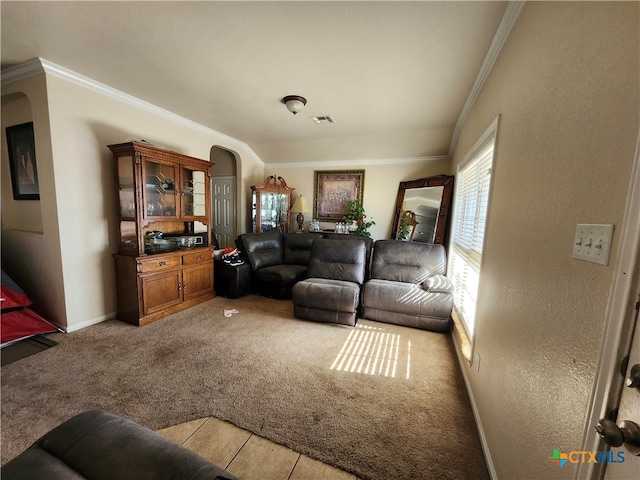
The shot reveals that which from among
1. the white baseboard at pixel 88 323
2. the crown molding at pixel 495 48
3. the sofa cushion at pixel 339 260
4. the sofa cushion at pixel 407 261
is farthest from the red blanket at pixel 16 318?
the crown molding at pixel 495 48

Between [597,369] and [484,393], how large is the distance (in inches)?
42.2

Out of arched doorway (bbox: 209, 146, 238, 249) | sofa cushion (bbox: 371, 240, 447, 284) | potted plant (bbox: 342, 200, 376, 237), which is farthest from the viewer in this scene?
arched doorway (bbox: 209, 146, 238, 249)

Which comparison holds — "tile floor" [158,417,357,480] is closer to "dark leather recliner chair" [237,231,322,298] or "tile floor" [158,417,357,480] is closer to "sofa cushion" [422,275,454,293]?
"sofa cushion" [422,275,454,293]

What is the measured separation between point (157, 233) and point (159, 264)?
1.41ft

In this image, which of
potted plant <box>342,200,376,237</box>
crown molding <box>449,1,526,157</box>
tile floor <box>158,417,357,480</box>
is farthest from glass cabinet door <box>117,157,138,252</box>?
crown molding <box>449,1,526,157</box>

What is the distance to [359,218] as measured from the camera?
15.5 ft

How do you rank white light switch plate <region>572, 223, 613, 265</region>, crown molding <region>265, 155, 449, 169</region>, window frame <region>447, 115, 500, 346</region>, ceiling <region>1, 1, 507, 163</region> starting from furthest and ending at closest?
crown molding <region>265, 155, 449, 169</region> → window frame <region>447, 115, 500, 346</region> → ceiling <region>1, 1, 507, 163</region> → white light switch plate <region>572, 223, 613, 265</region>

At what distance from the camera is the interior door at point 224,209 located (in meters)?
5.29

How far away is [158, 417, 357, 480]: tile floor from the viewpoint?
1.28m

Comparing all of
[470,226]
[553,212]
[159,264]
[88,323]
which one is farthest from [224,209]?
[553,212]

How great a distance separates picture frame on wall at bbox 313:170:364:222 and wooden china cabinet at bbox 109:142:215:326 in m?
2.18

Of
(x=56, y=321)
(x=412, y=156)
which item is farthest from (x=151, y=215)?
(x=412, y=156)

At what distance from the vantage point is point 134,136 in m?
3.05

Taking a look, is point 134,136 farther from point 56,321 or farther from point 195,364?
point 195,364
